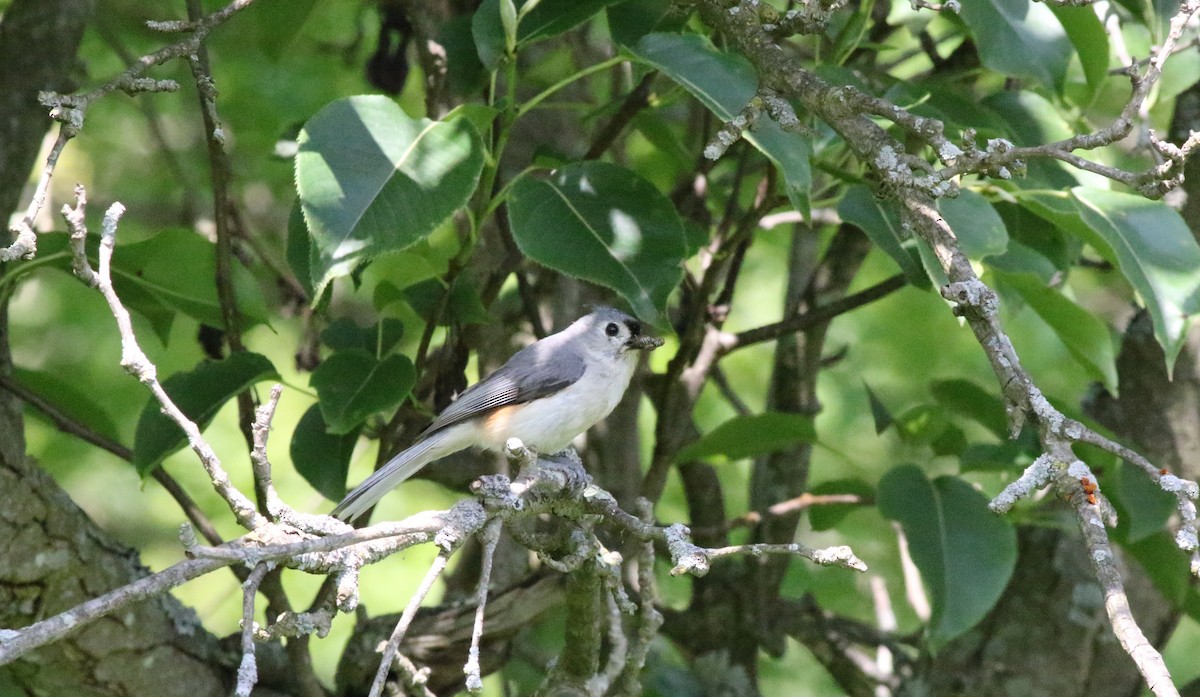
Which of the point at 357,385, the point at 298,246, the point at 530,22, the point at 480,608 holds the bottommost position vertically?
the point at 357,385

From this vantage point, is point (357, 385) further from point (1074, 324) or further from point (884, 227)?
point (1074, 324)

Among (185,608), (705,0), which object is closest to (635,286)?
(705,0)

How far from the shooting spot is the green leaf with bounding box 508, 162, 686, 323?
271cm

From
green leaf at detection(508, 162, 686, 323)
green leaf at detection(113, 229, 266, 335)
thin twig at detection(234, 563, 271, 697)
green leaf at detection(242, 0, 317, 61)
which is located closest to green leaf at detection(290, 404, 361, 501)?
green leaf at detection(113, 229, 266, 335)

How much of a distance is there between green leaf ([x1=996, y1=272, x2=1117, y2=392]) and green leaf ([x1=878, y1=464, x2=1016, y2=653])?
549mm

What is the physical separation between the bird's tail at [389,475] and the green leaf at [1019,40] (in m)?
1.83

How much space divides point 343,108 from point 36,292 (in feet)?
14.1

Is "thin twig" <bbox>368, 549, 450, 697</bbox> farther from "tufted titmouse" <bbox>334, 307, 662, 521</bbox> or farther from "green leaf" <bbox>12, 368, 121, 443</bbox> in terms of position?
"green leaf" <bbox>12, 368, 121, 443</bbox>

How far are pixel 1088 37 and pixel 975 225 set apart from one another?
85cm

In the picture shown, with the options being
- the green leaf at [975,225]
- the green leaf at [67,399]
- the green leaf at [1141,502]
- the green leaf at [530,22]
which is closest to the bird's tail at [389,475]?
the green leaf at [67,399]

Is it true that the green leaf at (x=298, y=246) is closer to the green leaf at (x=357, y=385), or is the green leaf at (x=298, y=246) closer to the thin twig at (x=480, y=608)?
the green leaf at (x=357, y=385)

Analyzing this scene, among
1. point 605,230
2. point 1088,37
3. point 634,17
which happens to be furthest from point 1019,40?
point 605,230

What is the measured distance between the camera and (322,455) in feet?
10.6

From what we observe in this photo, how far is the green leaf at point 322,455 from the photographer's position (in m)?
3.19
